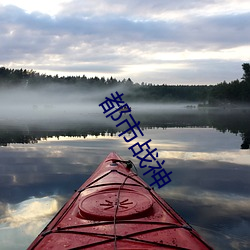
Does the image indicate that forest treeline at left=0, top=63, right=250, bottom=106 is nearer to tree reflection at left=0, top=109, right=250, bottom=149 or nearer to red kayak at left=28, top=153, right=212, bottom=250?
tree reflection at left=0, top=109, right=250, bottom=149

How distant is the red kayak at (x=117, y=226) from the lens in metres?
4.25

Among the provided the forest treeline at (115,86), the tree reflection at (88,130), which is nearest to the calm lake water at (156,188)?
the tree reflection at (88,130)

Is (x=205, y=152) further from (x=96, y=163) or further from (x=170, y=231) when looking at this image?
(x=170, y=231)

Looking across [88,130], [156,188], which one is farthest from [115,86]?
[156,188]

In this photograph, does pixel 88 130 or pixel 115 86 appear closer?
pixel 88 130

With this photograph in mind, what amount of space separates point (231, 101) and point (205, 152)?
95179 mm

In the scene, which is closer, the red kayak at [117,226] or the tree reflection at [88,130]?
the red kayak at [117,226]

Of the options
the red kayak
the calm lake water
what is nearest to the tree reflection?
the calm lake water

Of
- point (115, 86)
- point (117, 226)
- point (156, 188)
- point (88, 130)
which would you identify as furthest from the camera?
point (115, 86)

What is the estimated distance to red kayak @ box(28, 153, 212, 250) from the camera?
167 inches

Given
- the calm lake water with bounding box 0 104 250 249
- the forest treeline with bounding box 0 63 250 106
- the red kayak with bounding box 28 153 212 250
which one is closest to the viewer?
the red kayak with bounding box 28 153 212 250

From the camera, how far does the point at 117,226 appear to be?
470 cm

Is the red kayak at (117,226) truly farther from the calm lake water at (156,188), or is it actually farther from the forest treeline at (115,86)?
the forest treeline at (115,86)

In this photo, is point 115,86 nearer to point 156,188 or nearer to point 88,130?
point 88,130
